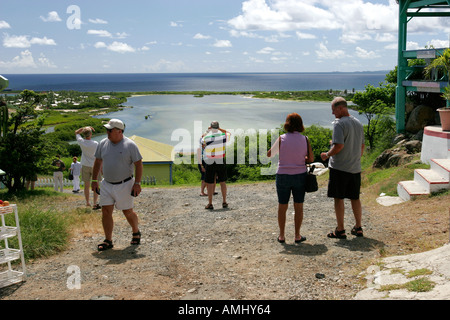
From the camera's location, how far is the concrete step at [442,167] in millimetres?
8234

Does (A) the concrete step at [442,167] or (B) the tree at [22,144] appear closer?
(A) the concrete step at [442,167]

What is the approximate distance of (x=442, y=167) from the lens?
27.8 ft

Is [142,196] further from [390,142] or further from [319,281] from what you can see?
[390,142]

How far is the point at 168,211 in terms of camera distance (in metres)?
9.46

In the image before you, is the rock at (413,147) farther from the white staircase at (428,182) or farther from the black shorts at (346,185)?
the black shorts at (346,185)

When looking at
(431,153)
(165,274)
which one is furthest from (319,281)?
(431,153)

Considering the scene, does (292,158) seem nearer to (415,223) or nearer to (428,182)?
(415,223)

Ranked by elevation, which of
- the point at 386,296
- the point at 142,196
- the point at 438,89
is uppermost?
the point at 438,89

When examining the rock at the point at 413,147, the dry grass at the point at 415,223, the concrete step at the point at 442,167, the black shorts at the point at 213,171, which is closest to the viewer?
the dry grass at the point at 415,223

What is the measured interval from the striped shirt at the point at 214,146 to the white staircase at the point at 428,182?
3.62 m

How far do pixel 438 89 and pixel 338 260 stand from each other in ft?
35.0

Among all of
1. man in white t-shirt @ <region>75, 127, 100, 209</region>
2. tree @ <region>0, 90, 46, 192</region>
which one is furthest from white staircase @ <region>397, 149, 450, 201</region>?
tree @ <region>0, 90, 46, 192</region>

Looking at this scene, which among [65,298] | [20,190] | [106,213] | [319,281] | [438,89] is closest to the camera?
[65,298]

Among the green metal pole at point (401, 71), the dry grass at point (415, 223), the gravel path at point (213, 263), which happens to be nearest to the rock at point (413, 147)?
the green metal pole at point (401, 71)
